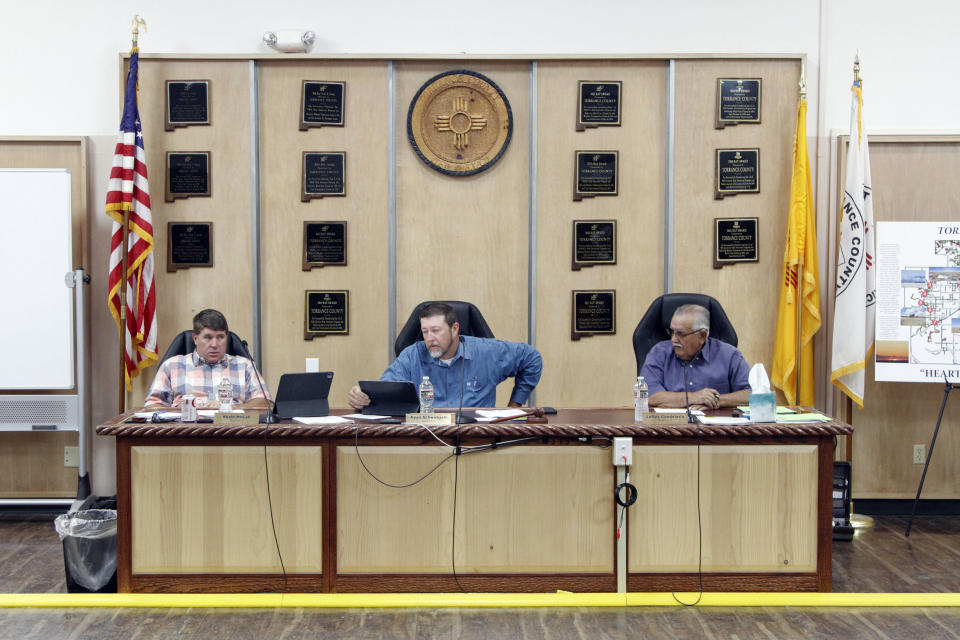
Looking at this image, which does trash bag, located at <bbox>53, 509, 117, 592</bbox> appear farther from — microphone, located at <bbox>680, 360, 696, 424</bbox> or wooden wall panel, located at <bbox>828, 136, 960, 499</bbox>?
wooden wall panel, located at <bbox>828, 136, 960, 499</bbox>

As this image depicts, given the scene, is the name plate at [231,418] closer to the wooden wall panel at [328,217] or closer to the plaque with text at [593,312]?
the wooden wall panel at [328,217]

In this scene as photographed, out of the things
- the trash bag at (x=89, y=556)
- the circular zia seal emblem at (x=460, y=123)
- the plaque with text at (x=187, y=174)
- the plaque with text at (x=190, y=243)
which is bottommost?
the trash bag at (x=89, y=556)

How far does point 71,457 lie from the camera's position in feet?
15.7

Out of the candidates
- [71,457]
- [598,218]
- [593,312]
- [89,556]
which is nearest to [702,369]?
[593,312]

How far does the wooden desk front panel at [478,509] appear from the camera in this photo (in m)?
3.17

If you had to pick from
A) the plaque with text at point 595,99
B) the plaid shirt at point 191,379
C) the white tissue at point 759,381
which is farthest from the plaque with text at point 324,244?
the white tissue at point 759,381

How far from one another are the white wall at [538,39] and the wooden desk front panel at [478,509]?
2.56m

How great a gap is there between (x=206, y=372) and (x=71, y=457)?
5.06ft

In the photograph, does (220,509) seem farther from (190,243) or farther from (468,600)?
(190,243)

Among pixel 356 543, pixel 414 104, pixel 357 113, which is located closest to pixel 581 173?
pixel 414 104

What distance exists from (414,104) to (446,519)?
250 cm

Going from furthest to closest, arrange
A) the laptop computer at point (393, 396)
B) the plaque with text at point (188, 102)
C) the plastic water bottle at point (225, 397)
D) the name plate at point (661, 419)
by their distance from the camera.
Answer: the plaque with text at point (188, 102)
the plastic water bottle at point (225, 397)
the laptop computer at point (393, 396)
the name plate at point (661, 419)

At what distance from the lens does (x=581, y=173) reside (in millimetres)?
4672

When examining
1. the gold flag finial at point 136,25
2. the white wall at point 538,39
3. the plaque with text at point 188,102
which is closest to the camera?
the gold flag finial at point 136,25
